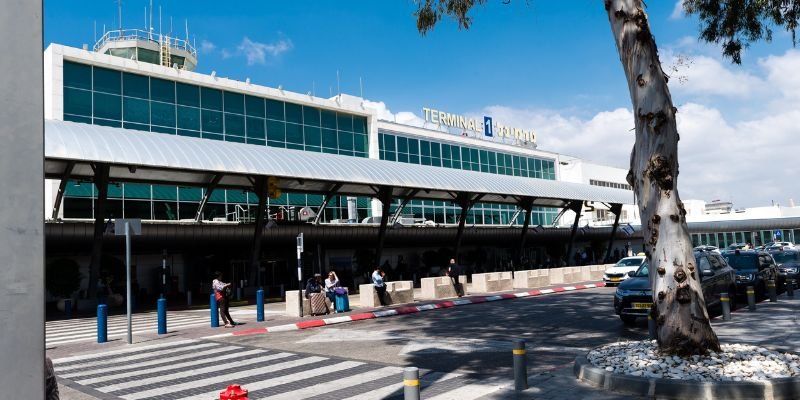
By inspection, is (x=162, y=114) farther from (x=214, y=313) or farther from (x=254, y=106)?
(x=214, y=313)

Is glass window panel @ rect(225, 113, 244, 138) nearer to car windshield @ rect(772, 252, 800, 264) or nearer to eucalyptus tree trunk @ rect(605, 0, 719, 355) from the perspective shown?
car windshield @ rect(772, 252, 800, 264)

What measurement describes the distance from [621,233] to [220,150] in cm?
4736

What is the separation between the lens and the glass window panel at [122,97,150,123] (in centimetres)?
3862

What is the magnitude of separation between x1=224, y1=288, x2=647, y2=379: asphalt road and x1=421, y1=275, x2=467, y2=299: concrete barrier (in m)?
4.96

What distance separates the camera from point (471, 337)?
13891 mm

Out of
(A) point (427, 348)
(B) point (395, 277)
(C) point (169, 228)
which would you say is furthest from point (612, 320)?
(B) point (395, 277)

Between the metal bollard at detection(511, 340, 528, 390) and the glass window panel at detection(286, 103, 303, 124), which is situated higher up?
the glass window panel at detection(286, 103, 303, 124)

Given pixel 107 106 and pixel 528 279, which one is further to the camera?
pixel 107 106

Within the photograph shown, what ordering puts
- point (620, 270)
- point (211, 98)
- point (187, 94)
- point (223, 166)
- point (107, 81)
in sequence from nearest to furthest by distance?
point (223, 166) < point (620, 270) < point (107, 81) < point (187, 94) < point (211, 98)

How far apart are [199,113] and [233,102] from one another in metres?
2.99

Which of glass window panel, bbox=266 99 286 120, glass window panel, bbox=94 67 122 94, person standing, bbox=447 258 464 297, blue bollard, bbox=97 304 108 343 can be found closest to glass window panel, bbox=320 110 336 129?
glass window panel, bbox=266 99 286 120

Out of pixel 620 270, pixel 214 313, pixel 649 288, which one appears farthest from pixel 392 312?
pixel 620 270

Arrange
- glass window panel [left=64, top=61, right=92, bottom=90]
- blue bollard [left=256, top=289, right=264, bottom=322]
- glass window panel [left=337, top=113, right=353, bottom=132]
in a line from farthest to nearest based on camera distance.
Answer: glass window panel [left=337, top=113, right=353, bottom=132] → glass window panel [left=64, top=61, right=92, bottom=90] → blue bollard [left=256, top=289, right=264, bottom=322]

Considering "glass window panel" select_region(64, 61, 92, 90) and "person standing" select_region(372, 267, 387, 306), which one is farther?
"glass window panel" select_region(64, 61, 92, 90)
